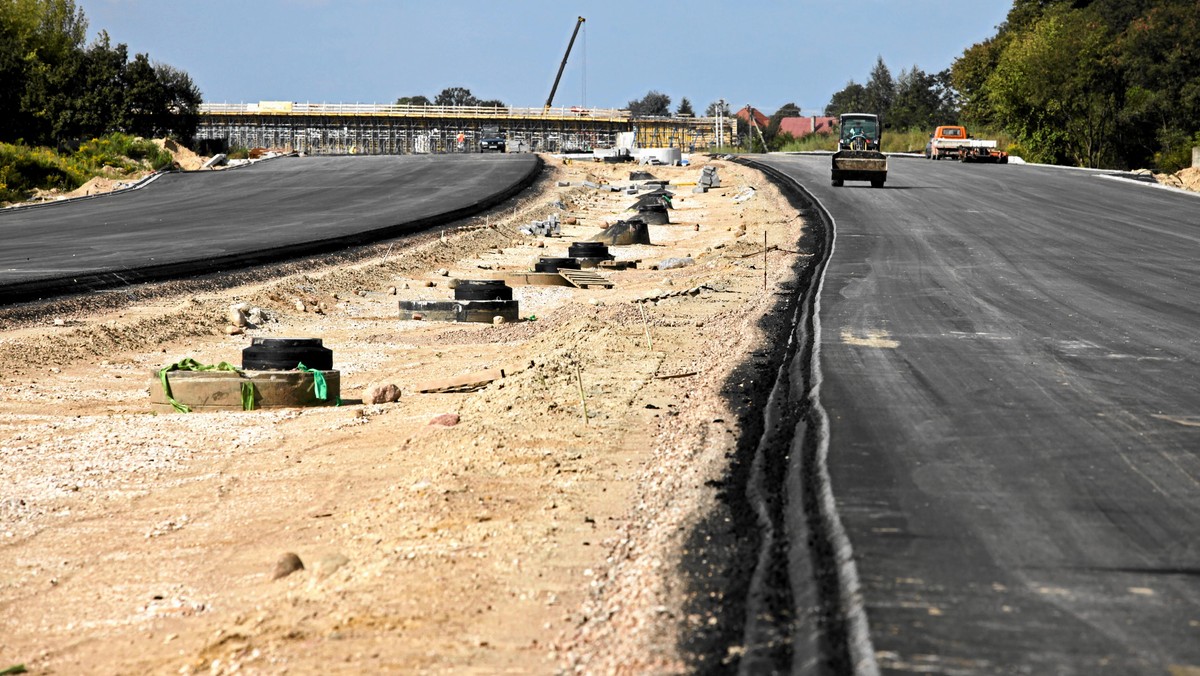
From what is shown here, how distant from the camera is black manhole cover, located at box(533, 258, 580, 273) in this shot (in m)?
23.4

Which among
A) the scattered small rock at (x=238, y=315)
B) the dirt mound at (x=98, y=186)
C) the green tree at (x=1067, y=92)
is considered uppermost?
the green tree at (x=1067, y=92)

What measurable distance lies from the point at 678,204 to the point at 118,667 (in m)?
42.4

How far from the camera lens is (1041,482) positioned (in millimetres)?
6789

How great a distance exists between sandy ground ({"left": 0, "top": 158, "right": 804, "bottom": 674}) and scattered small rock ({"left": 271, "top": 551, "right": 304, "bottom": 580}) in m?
0.10

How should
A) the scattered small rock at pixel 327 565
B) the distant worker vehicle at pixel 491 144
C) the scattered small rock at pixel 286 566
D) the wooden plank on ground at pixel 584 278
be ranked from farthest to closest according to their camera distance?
the distant worker vehicle at pixel 491 144
the wooden plank on ground at pixel 584 278
the scattered small rock at pixel 286 566
the scattered small rock at pixel 327 565

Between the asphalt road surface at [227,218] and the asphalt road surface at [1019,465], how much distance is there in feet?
35.2

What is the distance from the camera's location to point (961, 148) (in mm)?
66812

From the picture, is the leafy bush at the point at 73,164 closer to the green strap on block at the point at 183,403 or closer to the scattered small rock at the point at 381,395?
the green strap on block at the point at 183,403

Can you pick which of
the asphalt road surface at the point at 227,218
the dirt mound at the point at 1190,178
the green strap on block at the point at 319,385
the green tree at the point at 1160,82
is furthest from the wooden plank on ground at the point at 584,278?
the green tree at the point at 1160,82

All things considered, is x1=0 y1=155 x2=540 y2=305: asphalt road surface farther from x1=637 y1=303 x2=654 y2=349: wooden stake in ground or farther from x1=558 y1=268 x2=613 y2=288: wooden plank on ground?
x1=637 y1=303 x2=654 y2=349: wooden stake in ground

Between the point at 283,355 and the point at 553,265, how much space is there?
11955mm

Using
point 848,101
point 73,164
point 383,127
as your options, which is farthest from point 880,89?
point 73,164

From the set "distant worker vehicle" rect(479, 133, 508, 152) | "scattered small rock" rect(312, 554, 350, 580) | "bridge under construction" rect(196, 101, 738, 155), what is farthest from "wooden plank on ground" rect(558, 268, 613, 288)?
"bridge under construction" rect(196, 101, 738, 155)

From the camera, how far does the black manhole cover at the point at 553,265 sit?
23.4 m
